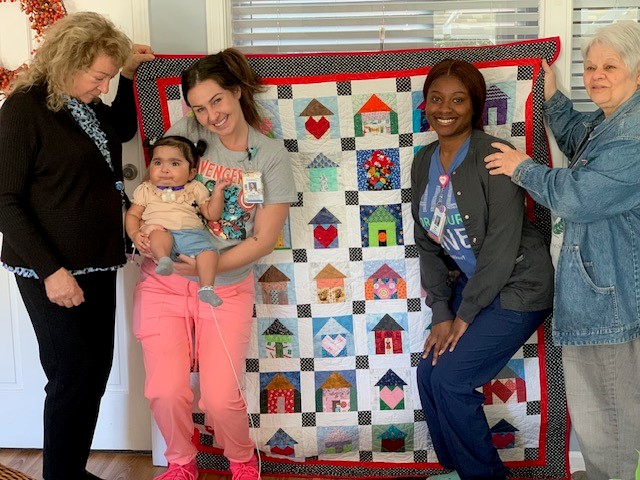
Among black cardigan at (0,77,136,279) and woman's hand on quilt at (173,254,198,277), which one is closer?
black cardigan at (0,77,136,279)

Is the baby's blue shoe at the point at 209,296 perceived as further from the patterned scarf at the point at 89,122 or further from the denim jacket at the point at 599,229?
the denim jacket at the point at 599,229

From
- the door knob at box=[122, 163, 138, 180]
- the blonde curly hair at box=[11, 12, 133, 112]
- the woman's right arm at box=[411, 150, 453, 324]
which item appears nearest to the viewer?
the blonde curly hair at box=[11, 12, 133, 112]

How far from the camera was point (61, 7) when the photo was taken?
247cm

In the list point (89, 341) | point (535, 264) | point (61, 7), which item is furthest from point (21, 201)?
point (535, 264)

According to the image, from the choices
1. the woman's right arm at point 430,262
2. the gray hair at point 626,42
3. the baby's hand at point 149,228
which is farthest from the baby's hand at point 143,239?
the gray hair at point 626,42

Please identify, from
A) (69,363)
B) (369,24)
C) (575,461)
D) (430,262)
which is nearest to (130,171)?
(69,363)

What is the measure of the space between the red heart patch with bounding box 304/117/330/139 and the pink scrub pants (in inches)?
22.6

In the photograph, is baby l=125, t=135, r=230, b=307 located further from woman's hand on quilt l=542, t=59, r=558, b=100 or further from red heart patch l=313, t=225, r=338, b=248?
woman's hand on quilt l=542, t=59, r=558, b=100

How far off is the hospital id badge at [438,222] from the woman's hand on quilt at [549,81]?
54cm

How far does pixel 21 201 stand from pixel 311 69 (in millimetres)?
1003

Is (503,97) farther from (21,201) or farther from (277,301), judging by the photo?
(21,201)

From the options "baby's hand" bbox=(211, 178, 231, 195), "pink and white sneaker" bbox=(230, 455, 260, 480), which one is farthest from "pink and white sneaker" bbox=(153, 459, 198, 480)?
"baby's hand" bbox=(211, 178, 231, 195)

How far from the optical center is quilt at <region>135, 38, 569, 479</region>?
2.41 metres

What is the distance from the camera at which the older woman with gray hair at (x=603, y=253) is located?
6.32 feet
